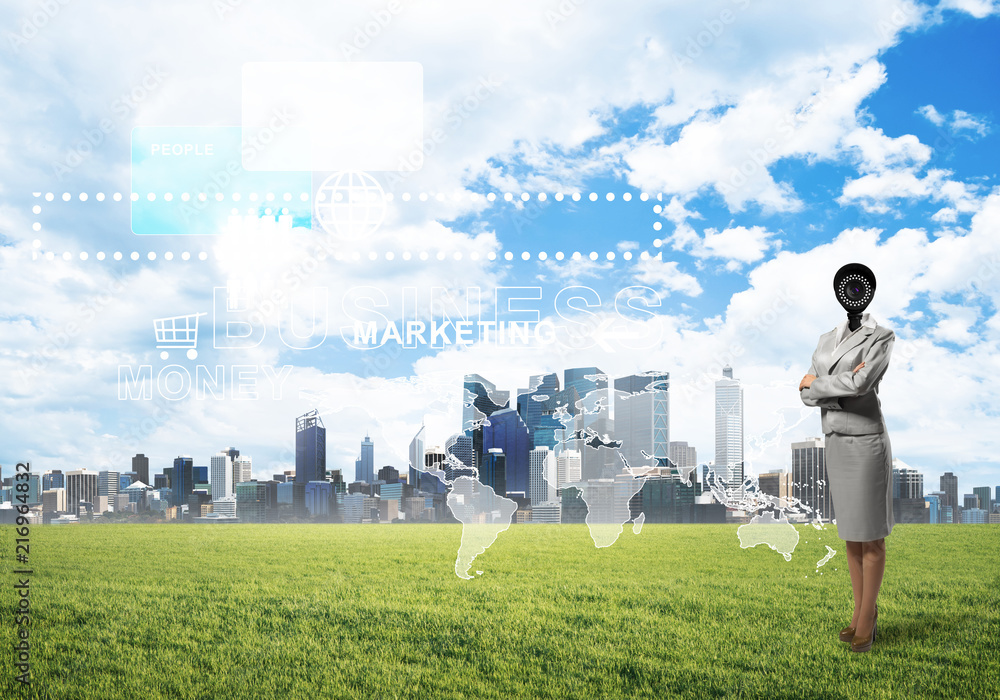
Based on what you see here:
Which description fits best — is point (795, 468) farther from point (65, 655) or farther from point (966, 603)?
point (65, 655)

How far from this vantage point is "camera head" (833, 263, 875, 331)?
5805mm

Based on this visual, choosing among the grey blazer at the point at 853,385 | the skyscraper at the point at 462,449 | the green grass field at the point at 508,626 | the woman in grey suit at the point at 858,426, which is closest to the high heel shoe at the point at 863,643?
the green grass field at the point at 508,626

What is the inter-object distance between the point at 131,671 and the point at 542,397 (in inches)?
197

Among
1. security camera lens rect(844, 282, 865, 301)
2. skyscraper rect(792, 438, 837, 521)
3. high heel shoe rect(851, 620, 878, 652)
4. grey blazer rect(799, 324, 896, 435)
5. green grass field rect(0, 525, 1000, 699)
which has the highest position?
security camera lens rect(844, 282, 865, 301)

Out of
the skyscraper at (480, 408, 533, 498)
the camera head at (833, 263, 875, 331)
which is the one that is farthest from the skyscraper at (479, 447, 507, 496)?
the camera head at (833, 263, 875, 331)

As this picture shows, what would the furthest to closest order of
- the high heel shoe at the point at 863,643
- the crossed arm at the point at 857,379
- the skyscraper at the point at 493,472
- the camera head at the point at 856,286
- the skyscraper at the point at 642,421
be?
the skyscraper at the point at 642,421
the skyscraper at the point at 493,472
the high heel shoe at the point at 863,643
the camera head at the point at 856,286
the crossed arm at the point at 857,379

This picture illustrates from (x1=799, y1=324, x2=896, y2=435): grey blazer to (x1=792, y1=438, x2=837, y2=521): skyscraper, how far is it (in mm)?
2348

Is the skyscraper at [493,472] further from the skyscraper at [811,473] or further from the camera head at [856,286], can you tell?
the camera head at [856,286]

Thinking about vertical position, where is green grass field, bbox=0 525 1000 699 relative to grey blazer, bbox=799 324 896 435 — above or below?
below

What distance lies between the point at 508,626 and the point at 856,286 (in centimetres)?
473

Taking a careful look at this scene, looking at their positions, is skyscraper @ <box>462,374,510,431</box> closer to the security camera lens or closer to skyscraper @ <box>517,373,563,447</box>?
skyscraper @ <box>517,373,563,447</box>

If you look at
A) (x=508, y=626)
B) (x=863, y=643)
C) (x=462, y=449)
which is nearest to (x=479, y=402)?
(x=462, y=449)

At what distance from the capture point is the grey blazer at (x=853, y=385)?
17.9ft

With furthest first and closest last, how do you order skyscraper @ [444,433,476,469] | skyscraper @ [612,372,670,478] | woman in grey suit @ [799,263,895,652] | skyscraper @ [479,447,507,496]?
skyscraper @ [612,372,670,478] → skyscraper @ [479,447,507,496] → skyscraper @ [444,433,476,469] → woman in grey suit @ [799,263,895,652]
